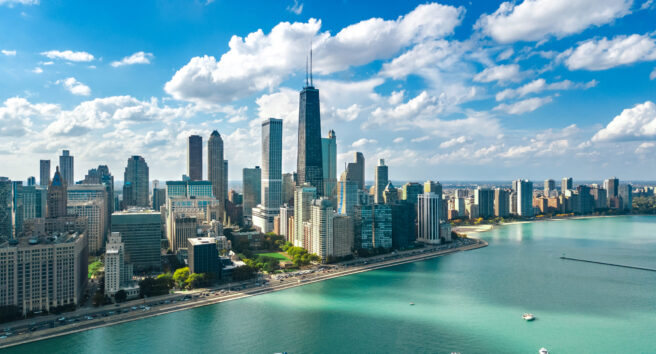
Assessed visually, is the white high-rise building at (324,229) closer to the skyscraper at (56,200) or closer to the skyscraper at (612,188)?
the skyscraper at (56,200)

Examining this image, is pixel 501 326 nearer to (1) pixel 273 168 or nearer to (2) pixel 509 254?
(2) pixel 509 254

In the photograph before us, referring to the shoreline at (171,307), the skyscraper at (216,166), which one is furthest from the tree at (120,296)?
the skyscraper at (216,166)

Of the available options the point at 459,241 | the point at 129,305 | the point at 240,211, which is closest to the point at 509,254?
the point at 459,241

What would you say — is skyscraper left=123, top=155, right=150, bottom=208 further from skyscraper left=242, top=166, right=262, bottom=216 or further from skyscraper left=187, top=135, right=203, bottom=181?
skyscraper left=242, top=166, right=262, bottom=216

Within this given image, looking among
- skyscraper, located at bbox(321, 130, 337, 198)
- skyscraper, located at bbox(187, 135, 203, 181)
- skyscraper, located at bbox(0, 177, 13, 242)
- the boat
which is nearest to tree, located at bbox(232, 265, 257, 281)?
the boat

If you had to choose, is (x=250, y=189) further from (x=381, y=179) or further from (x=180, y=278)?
(x=180, y=278)

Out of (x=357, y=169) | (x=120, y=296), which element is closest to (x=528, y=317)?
(x=120, y=296)
